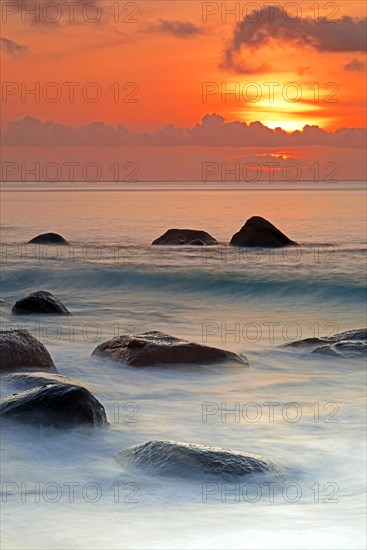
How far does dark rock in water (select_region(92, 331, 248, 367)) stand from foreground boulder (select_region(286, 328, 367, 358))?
4.56 feet

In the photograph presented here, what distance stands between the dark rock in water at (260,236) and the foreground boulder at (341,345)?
47.9 ft

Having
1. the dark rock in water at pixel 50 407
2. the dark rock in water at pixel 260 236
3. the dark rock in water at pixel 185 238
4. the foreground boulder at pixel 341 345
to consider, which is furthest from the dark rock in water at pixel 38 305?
the dark rock in water at pixel 185 238

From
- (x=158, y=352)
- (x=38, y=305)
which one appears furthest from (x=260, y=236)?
(x=158, y=352)

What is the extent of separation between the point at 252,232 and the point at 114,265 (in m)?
5.13

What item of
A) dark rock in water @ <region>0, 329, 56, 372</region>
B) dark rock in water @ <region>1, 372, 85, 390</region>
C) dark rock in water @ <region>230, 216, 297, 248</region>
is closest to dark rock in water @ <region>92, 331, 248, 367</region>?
dark rock in water @ <region>0, 329, 56, 372</region>

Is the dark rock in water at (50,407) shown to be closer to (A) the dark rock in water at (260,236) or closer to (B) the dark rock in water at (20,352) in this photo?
(B) the dark rock in water at (20,352)

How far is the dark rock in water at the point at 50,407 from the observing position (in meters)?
8.44

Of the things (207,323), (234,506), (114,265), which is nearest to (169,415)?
(234,506)

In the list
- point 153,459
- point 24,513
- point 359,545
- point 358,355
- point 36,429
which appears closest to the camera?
point 359,545

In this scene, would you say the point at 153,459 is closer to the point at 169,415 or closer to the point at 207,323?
the point at 169,415

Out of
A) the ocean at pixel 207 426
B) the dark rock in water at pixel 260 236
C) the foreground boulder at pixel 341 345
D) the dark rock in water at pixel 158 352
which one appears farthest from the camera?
the dark rock in water at pixel 260 236

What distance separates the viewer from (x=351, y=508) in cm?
699

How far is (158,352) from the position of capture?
11.6 metres

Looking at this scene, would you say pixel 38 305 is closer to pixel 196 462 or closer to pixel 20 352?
pixel 20 352
